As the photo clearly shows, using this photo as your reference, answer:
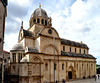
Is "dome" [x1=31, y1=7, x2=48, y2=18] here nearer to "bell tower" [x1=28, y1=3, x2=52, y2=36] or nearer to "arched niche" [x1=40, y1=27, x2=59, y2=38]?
"bell tower" [x1=28, y1=3, x2=52, y2=36]

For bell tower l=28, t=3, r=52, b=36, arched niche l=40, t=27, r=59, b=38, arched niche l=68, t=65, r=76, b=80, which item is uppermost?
bell tower l=28, t=3, r=52, b=36

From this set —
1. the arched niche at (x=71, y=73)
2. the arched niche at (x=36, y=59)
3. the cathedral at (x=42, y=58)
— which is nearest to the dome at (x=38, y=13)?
the cathedral at (x=42, y=58)

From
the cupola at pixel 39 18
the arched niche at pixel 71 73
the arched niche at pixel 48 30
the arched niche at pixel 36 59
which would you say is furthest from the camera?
the arched niche at pixel 71 73

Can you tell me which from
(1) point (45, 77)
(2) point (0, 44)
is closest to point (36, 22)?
(1) point (45, 77)

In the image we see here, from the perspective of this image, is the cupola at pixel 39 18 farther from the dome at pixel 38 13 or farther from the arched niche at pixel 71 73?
the arched niche at pixel 71 73

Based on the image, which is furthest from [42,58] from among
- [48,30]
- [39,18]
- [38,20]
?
[39,18]

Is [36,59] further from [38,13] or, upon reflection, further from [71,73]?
[38,13]

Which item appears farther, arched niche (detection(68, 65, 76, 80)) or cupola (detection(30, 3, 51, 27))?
arched niche (detection(68, 65, 76, 80))

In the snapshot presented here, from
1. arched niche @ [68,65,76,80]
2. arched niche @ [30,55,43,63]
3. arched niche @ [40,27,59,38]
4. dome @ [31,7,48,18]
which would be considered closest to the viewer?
arched niche @ [30,55,43,63]

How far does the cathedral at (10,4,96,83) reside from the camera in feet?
76.3

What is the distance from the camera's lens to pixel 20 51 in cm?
2573

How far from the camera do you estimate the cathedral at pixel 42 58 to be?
23266 mm

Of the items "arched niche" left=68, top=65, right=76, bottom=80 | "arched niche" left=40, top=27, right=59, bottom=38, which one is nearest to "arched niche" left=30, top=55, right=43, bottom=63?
"arched niche" left=40, top=27, right=59, bottom=38

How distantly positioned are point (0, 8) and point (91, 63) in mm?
38213
